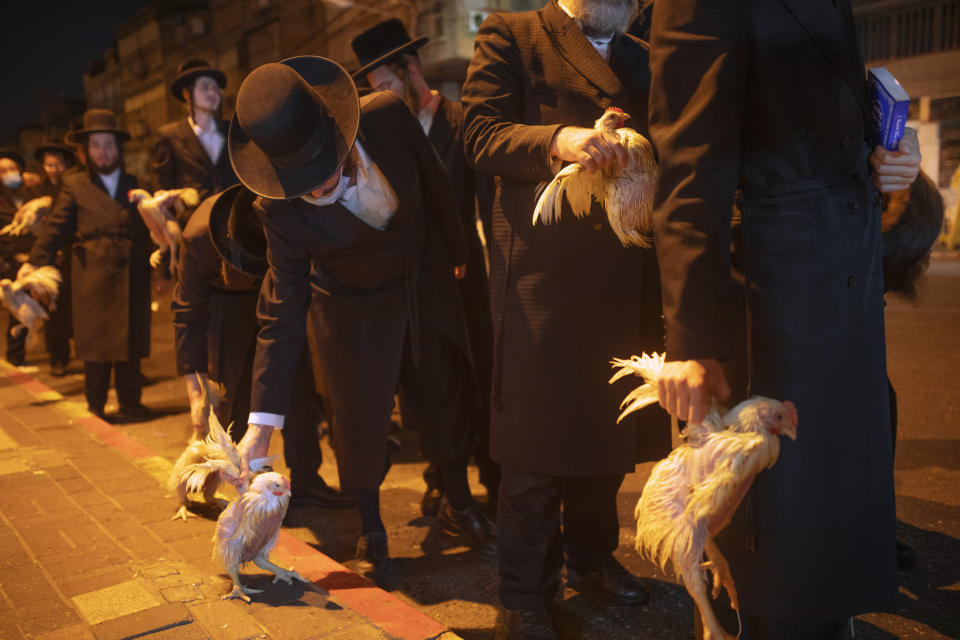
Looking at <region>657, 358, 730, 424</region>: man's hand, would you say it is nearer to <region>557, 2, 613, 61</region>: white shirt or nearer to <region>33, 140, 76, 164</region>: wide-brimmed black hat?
<region>557, 2, 613, 61</region>: white shirt

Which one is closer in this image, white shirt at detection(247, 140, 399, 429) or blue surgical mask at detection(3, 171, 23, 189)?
white shirt at detection(247, 140, 399, 429)

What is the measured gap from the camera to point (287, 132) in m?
2.85

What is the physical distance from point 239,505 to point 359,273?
39.2 inches

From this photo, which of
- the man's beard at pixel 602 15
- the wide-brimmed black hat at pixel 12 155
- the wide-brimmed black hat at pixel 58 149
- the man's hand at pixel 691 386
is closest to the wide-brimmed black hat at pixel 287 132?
the man's beard at pixel 602 15

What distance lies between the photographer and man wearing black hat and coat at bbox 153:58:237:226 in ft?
19.5

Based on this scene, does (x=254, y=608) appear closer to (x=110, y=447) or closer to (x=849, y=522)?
(x=849, y=522)

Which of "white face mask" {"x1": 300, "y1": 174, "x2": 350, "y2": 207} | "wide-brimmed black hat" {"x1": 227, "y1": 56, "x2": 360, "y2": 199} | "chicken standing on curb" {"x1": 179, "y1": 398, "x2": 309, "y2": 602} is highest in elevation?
"wide-brimmed black hat" {"x1": 227, "y1": 56, "x2": 360, "y2": 199}

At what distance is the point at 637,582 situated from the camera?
3.05 meters

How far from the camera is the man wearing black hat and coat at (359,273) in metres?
2.96

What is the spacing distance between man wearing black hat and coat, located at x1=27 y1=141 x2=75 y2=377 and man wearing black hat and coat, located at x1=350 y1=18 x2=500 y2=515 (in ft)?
16.4

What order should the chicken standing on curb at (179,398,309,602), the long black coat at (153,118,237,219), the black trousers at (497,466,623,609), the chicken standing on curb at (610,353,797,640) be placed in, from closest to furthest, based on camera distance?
1. the chicken standing on curb at (610,353,797,640)
2. the black trousers at (497,466,623,609)
3. the chicken standing on curb at (179,398,309,602)
4. the long black coat at (153,118,237,219)

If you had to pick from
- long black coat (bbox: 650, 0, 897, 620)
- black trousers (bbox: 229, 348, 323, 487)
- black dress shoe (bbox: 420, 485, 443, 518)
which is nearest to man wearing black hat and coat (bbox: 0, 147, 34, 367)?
black trousers (bbox: 229, 348, 323, 487)

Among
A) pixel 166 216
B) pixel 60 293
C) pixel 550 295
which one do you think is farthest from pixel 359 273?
pixel 60 293

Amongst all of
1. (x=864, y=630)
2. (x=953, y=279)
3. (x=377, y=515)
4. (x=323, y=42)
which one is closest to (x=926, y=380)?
(x=864, y=630)
